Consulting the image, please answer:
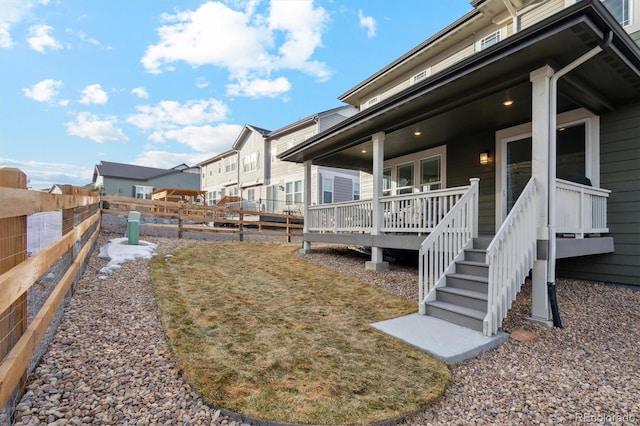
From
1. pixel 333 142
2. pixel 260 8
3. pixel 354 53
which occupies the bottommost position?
pixel 333 142

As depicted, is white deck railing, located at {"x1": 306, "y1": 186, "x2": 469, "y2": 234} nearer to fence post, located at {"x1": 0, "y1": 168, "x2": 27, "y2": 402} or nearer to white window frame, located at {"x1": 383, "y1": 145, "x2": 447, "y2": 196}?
white window frame, located at {"x1": 383, "y1": 145, "x2": 447, "y2": 196}

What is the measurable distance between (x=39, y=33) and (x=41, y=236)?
873 cm

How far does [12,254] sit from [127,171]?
123 feet

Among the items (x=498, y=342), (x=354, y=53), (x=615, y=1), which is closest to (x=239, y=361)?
(x=498, y=342)

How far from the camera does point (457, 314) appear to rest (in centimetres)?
431

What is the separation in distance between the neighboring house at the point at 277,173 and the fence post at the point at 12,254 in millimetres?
14258

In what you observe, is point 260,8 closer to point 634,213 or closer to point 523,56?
point 523,56

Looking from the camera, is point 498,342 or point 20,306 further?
point 498,342

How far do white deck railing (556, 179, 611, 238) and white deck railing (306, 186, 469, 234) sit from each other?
1.39m

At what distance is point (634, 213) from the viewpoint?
586 cm

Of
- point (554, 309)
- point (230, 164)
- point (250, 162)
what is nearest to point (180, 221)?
point (554, 309)

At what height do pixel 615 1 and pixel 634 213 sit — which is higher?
pixel 615 1

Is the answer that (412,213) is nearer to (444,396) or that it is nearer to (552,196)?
(552,196)

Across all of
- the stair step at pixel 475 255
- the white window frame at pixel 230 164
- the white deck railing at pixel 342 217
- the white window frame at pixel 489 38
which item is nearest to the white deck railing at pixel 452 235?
the stair step at pixel 475 255
